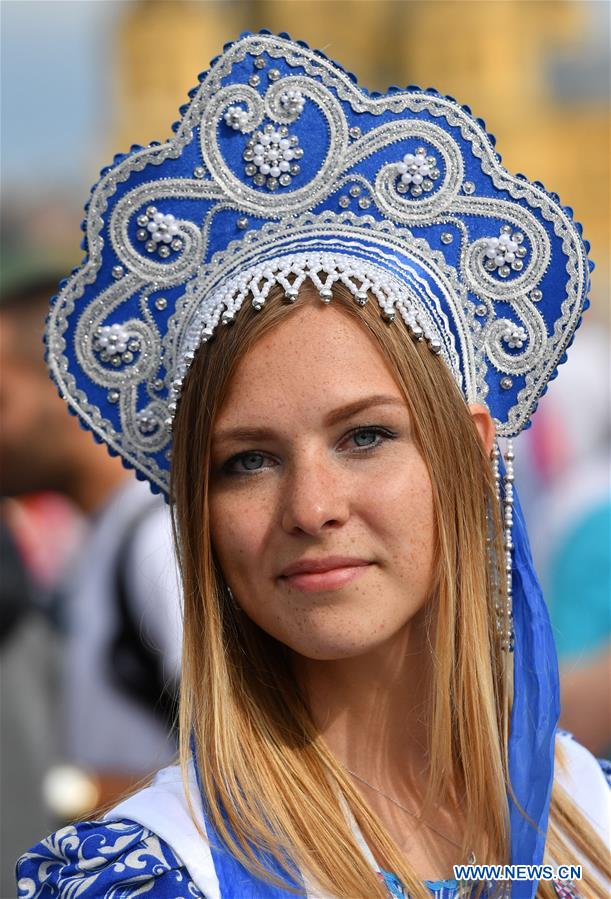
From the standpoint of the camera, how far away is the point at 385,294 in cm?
204

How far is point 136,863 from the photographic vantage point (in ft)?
6.09

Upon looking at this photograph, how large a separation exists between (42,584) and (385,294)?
3562 mm

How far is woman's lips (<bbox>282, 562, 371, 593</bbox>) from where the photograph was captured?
1.96 metres

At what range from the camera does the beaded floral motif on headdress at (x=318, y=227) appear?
2.12 metres

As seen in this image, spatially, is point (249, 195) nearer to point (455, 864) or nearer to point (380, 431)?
point (380, 431)

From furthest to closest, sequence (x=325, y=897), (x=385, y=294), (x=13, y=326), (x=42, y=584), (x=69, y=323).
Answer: (x=42, y=584), (x=13, y=326), (x=69, y=323), (x=385, y=294), (x=325, y=897)

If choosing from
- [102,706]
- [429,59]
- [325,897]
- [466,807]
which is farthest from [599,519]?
[429,59]

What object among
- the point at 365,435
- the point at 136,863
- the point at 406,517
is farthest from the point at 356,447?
the point at 136,863

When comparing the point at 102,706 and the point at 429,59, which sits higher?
the point at 429,59

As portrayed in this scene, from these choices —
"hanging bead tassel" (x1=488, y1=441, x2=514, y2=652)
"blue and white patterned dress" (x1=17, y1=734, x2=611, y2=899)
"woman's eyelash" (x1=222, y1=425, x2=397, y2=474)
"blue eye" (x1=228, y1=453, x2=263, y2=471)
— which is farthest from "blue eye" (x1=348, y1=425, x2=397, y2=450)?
"blue and white patterned dress" (x1=17, y1=734, x2=611, y2=899)

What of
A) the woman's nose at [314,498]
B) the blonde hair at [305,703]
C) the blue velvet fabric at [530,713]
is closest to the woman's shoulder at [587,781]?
the blonde hair at [305,703]

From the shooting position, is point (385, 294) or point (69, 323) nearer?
point (385, 294)

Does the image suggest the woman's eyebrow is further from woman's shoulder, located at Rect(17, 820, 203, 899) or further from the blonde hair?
woman's shoulder, located at Rect(17, 820, 203, 899)

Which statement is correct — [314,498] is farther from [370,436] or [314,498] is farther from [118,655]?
[118,655]
